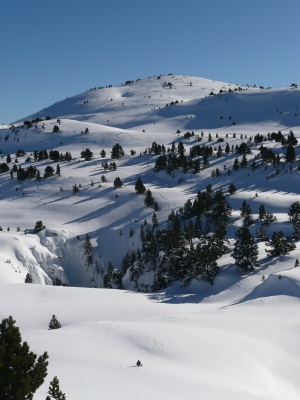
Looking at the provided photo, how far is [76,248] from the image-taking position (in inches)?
2867

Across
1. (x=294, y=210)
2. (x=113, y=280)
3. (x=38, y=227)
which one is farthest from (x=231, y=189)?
(x=38, y=227)

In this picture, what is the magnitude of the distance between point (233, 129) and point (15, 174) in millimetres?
89735

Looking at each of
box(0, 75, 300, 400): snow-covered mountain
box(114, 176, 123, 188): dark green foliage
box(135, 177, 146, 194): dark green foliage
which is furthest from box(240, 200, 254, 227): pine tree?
box(114, 176, 123, 188): dark green foliage

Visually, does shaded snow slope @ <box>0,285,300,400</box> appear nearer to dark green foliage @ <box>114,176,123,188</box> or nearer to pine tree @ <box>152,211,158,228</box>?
pine tree @ <box>152,211,158,228</box>

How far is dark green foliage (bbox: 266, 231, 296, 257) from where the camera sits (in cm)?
5219

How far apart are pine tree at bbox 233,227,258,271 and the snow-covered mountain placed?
1.10 meters

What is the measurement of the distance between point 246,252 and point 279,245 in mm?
5393

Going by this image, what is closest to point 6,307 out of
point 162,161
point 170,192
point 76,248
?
point 76,248

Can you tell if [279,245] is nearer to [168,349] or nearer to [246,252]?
[246,252]

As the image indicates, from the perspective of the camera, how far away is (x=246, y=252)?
166ft

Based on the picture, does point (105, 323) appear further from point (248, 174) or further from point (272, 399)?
point (248, 174)

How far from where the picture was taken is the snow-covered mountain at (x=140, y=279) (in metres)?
22.6

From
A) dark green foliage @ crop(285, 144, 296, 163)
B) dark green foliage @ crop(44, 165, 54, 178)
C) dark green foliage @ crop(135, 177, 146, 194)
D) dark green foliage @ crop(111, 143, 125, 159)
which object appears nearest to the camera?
dark green foliage @ crop(135, 177, 146, 194)

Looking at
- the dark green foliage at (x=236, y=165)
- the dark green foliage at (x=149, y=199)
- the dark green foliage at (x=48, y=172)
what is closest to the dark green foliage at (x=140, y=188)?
the dark green foliage at (x=149, y=199)
